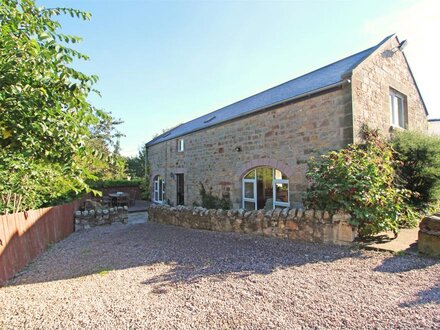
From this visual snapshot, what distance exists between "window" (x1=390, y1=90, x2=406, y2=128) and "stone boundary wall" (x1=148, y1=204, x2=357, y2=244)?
6107 mm

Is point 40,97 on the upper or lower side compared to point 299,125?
lower

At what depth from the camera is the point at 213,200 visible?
37.8ft

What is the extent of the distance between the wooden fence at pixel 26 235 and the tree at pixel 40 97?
8.14 ft

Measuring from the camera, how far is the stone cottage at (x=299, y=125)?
7152 mm

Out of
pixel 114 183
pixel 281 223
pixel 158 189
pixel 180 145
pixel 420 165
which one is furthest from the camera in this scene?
pixel 114 183

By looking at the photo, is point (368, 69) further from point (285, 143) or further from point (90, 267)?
point (90, 267)

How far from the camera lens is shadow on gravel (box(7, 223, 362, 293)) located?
169 inches

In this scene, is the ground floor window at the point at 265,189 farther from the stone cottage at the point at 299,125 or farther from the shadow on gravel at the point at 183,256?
the shadow on gravel at the point at 183,256

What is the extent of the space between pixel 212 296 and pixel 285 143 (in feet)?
20.4

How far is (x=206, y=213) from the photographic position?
7547 millimetres

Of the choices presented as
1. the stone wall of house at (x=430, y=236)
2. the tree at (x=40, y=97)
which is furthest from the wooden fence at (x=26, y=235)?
the stone wall of house at (x=430, y=236)

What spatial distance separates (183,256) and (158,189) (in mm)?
13387

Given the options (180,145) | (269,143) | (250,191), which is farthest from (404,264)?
(180,145)

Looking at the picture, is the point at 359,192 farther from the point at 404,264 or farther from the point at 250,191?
the point at 250,191
